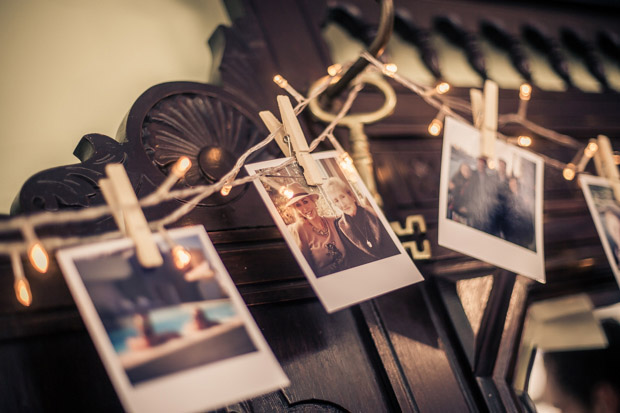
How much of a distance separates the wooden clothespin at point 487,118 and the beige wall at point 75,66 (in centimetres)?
41

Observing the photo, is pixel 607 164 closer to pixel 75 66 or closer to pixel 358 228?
pixel 358 228

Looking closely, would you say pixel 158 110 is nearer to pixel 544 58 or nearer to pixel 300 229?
pixel 300 229

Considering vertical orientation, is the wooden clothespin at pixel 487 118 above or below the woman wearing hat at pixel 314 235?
above

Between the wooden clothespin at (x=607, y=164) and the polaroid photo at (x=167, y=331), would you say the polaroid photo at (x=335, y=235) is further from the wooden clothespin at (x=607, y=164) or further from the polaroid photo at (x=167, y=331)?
the wooden clothespin at (x=607, y=164)

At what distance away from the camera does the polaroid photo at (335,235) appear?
1.77 ft

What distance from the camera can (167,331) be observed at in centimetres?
42

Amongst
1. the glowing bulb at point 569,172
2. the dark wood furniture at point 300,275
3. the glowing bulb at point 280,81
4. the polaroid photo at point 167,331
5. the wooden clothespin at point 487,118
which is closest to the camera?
the polaroid photo at point 167,331

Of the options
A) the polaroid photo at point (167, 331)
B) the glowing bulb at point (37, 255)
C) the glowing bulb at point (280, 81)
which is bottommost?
the polaroid photo at point (167, 331)

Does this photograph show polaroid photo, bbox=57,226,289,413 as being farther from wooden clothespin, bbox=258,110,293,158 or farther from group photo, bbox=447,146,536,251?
group photo, bbox=447,146,536,251

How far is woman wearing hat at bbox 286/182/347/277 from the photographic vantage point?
543 millimetres

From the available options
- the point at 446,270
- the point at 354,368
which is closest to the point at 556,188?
the point at 446,270

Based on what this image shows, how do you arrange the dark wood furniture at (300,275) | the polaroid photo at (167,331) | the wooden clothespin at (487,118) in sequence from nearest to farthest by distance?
the polaroid photo at (167,331)
the dark wood furniture at (300,275)
the wooden clothespin at (487,118)

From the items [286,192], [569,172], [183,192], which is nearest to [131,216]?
[183,192]

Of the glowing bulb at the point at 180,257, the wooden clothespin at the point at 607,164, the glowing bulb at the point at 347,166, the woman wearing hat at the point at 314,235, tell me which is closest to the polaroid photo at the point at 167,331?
the glowing bulb at the point at 180,257
